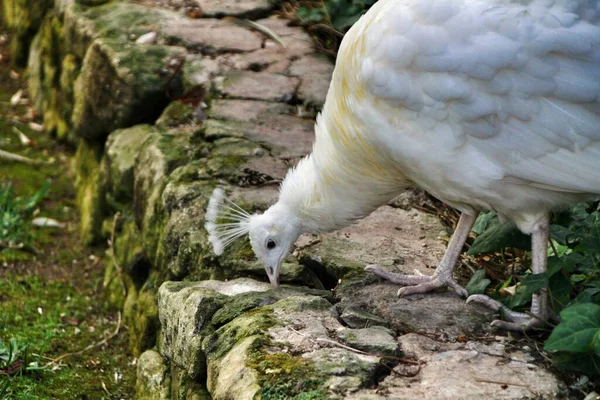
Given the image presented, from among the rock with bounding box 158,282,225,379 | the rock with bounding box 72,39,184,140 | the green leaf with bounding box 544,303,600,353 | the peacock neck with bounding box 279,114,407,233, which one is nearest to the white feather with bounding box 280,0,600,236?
the peacock neck with bounding box 279,114,407,233

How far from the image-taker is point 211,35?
5.99 m

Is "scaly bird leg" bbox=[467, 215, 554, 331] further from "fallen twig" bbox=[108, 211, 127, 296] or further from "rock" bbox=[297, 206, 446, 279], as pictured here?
"fallen twig" bbox=[108, 211, 127, 296]

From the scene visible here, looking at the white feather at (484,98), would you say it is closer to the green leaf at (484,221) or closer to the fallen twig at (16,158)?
the green leaf at (484,221)

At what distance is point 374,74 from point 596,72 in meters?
0.77

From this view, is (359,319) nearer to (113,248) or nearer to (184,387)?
(184,387)

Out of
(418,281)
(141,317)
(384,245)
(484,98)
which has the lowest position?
(141,317)

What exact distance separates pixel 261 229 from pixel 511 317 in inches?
43.4

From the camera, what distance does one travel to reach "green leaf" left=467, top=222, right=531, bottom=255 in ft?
11.9

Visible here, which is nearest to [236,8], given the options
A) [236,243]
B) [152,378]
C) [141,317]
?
[141,317]

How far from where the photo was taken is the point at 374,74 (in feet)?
11.2

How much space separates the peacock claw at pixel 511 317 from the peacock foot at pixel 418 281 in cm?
12

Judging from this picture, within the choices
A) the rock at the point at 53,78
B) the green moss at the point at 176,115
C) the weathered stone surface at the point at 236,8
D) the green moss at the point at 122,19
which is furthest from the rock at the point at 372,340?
the rock at the point at 53,78

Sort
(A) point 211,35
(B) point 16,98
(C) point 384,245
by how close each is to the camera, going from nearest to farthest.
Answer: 1. (C) point 384,245
2. (A) point 211,35
3. (B) point 16,98

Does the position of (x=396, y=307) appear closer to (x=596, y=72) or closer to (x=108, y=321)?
(x=596, y=72)
